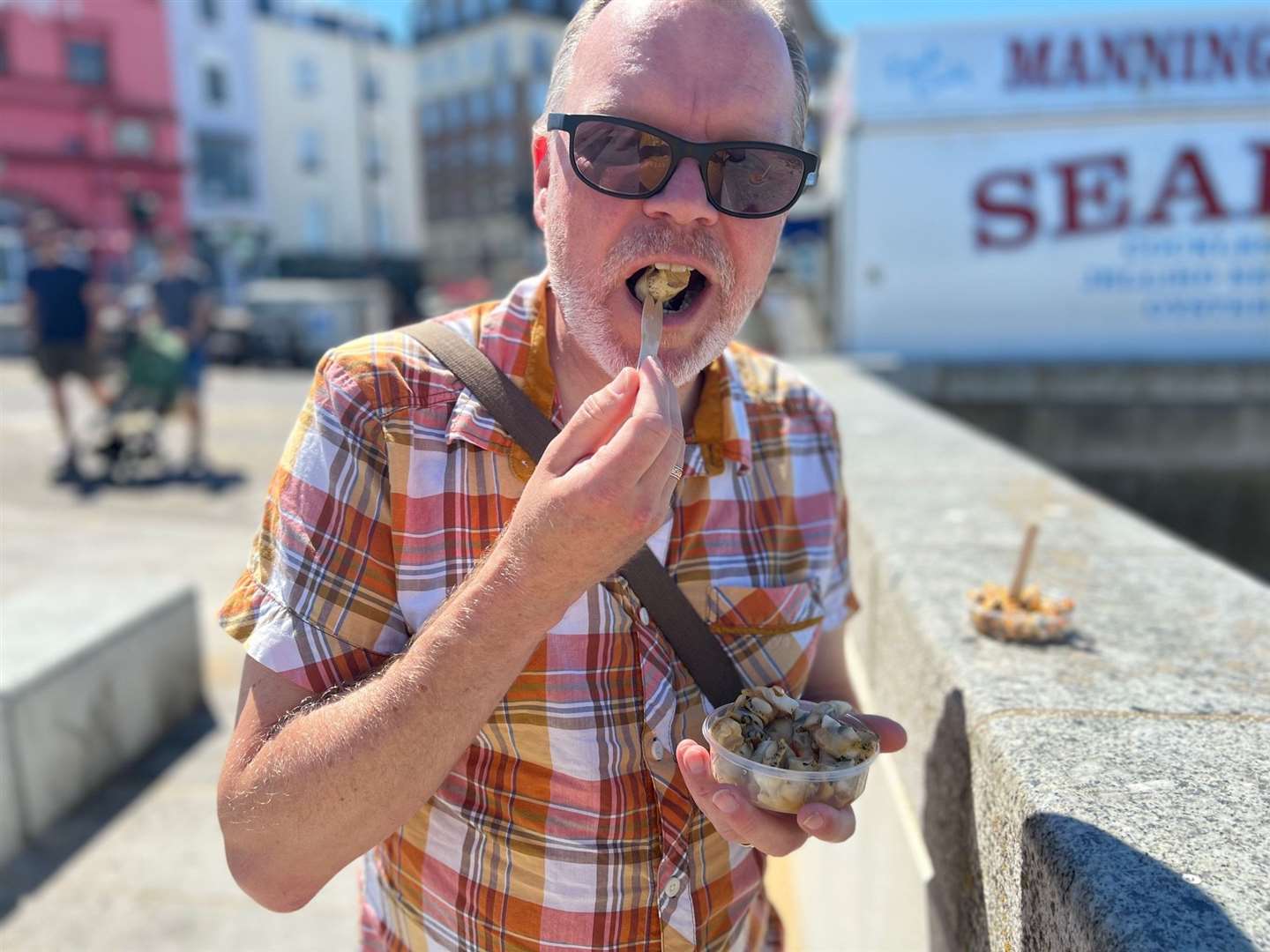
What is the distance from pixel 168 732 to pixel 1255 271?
33.5ft

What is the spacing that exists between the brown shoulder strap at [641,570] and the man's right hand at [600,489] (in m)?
0.25

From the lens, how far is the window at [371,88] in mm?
46219

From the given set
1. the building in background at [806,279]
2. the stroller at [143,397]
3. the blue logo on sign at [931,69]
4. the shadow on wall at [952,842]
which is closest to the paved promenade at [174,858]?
the shadow on wall at [952,842]

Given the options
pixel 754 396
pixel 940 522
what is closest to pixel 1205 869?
pixel 754 396

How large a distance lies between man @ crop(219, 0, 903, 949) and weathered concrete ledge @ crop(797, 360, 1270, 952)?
23 centimetres

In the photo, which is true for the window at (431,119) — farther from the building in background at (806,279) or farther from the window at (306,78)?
the building in background at (806,279)

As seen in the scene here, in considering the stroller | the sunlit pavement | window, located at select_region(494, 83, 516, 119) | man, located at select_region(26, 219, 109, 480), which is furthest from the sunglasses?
window, located at select_region(494, 83, 516, 119)

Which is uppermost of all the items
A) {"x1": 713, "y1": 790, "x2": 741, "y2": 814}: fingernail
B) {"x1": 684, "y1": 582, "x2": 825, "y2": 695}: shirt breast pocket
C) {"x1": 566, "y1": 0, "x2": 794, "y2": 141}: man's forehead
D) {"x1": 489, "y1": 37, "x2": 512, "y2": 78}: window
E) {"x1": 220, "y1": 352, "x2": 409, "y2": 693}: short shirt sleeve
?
{"x1": 489, "y1": 37, "x2": 512, "y2": 78}: window

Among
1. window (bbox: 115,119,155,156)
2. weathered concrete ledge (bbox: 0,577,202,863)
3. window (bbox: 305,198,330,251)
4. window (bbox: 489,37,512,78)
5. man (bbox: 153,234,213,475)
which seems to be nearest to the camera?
weathered concrete ledge (bbox: 0,577,202,863)

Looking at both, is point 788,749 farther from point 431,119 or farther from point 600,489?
point 431,119

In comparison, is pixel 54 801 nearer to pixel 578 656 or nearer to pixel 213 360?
pixel 578 656

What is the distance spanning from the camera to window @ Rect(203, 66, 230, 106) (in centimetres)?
3338

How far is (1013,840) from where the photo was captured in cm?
125

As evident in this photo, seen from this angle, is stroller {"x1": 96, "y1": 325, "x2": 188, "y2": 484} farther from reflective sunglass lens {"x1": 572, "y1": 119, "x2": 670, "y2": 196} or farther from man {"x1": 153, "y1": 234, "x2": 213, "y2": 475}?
reflective sunglass lens {"x1": 572, "y1": 119, "x2": 670, "y2": 196}
